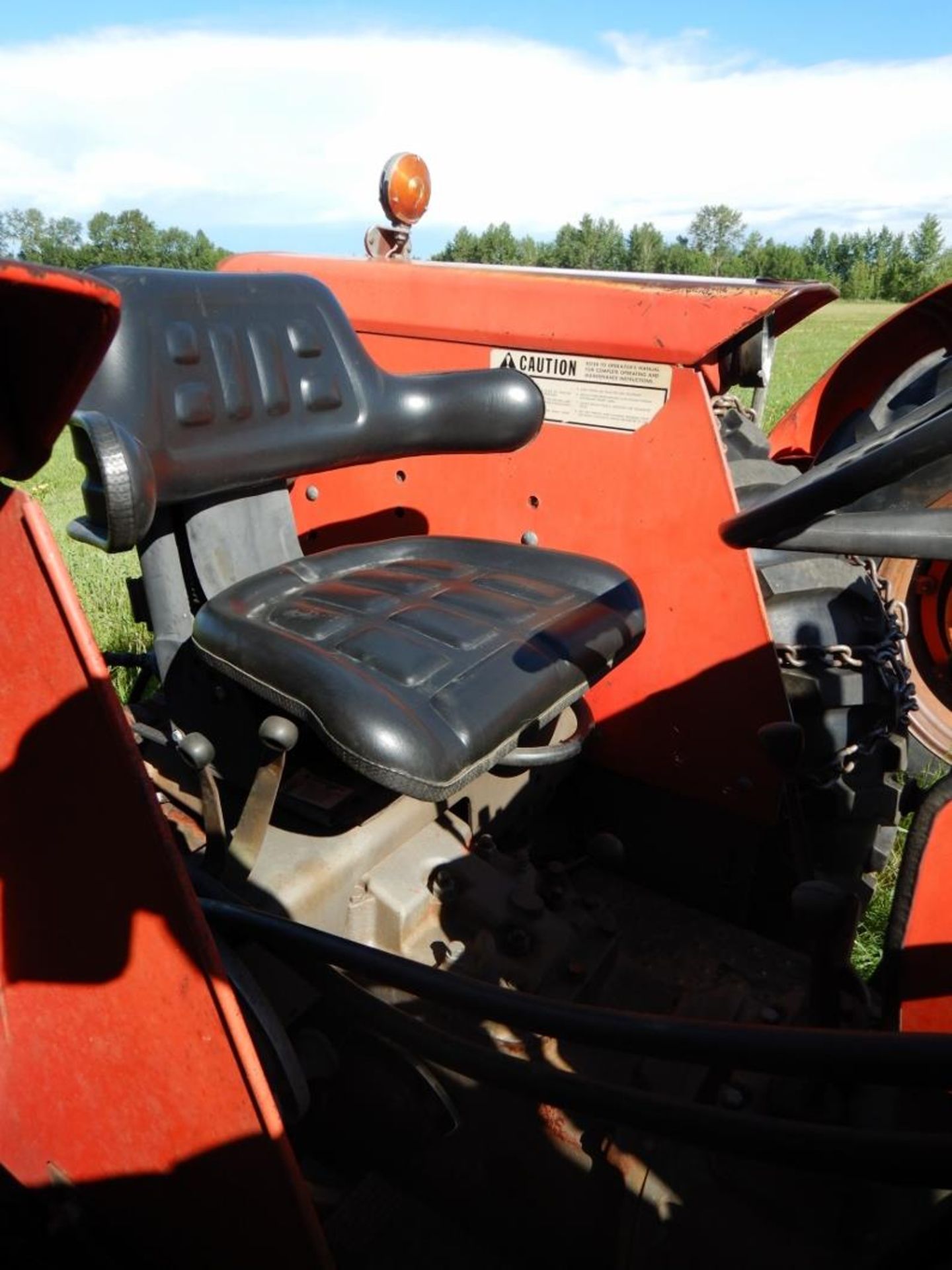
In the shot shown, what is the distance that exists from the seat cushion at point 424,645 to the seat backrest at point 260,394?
7.3 inches

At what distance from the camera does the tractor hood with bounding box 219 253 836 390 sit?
144cm

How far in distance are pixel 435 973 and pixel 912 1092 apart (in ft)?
1.49

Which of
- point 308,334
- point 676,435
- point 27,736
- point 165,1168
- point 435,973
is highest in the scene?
point 308,334

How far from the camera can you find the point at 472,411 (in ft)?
5.26

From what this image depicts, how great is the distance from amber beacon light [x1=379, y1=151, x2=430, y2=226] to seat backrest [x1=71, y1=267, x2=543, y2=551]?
14.0 inches

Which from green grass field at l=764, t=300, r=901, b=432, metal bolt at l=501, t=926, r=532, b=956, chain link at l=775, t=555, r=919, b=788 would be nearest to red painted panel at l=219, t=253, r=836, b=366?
chain link at l=775, t=555, r=919, b=788

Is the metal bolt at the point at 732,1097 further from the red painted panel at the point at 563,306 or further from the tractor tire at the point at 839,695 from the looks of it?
the red painted panel at the point at 563,306

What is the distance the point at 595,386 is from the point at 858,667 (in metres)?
0.62

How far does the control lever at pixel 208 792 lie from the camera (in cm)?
128

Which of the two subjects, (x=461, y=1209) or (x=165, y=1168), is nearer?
(x=165, y=1168)

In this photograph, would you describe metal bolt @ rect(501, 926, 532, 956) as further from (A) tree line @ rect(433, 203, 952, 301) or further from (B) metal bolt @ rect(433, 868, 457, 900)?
(A) tree line @ rect(433, 203, 952, 301)

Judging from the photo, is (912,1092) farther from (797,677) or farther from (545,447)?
(545,447)

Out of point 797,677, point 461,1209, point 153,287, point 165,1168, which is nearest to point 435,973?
point 165,1168

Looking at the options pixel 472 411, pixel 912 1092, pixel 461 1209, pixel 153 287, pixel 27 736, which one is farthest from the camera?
pixel 472 411
